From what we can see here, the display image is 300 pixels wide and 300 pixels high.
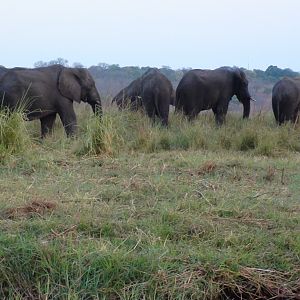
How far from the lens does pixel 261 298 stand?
394 cm

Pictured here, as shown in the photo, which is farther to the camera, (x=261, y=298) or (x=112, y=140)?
(x=112, y=140)

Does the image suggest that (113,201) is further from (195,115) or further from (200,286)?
(195,115)

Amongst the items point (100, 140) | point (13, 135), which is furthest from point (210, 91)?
point (13, 135)

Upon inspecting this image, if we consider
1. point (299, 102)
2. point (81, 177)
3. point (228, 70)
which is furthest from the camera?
point (228, 70)

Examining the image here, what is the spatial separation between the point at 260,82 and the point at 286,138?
15946 mm

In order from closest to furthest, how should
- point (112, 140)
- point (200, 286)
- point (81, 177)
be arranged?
point (200, 286), point (81, 177), point (112, 140)

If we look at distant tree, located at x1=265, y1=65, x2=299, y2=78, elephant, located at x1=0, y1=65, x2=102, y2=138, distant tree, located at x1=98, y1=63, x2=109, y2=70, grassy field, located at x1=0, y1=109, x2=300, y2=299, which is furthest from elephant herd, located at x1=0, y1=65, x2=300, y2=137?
distant tree, located at x1=265, y1=65, x2=299, y2=78

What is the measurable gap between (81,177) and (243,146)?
3.53 metres

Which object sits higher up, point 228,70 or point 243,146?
point 228,70

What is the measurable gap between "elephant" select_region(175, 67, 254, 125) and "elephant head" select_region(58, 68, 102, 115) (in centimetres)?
210

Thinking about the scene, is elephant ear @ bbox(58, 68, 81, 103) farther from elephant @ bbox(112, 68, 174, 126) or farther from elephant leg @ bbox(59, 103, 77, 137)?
elephant @ bbox(112, 68, 174, 126)

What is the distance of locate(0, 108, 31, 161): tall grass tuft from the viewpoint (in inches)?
283

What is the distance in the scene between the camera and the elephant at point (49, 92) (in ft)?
35.2

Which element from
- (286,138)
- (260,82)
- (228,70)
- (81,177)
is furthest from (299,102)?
(260,82)
